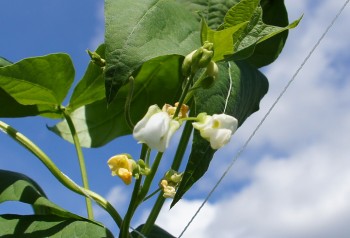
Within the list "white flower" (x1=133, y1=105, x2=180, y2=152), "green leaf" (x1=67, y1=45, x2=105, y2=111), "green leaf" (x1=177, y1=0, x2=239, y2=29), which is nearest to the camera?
"white flower" (x1=133, y1=105, x2=180, y2=152)

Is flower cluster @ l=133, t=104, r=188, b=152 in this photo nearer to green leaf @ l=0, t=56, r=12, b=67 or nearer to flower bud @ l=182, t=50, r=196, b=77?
flower bud @ l=182, t=50, r=196, b=77

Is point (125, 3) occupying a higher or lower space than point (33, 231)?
higher

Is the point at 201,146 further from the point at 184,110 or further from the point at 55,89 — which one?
the point at 55,89

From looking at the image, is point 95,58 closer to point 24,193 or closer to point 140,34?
point 140,34

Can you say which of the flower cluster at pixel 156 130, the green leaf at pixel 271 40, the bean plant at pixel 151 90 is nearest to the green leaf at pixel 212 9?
the bean plant at pixel 151 90

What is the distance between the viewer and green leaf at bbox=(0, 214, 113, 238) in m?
0.66

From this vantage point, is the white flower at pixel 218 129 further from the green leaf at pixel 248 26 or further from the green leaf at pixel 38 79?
the green leaf at pixel 38 79

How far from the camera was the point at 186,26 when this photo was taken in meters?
0.65

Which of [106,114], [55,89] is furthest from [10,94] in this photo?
[106,114]

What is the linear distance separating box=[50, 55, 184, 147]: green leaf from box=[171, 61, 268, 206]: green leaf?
9cm

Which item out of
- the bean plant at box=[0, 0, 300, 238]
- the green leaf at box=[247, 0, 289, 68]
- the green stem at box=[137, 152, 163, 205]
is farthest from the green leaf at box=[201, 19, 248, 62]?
the green leaf at box=[247, 0, 289, 68]

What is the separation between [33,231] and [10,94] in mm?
180

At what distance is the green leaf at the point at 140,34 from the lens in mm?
536

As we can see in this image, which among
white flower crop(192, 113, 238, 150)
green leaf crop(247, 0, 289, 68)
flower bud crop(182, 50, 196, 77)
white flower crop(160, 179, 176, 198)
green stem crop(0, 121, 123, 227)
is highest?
flower bud crop(182, 50, 196, 77)
